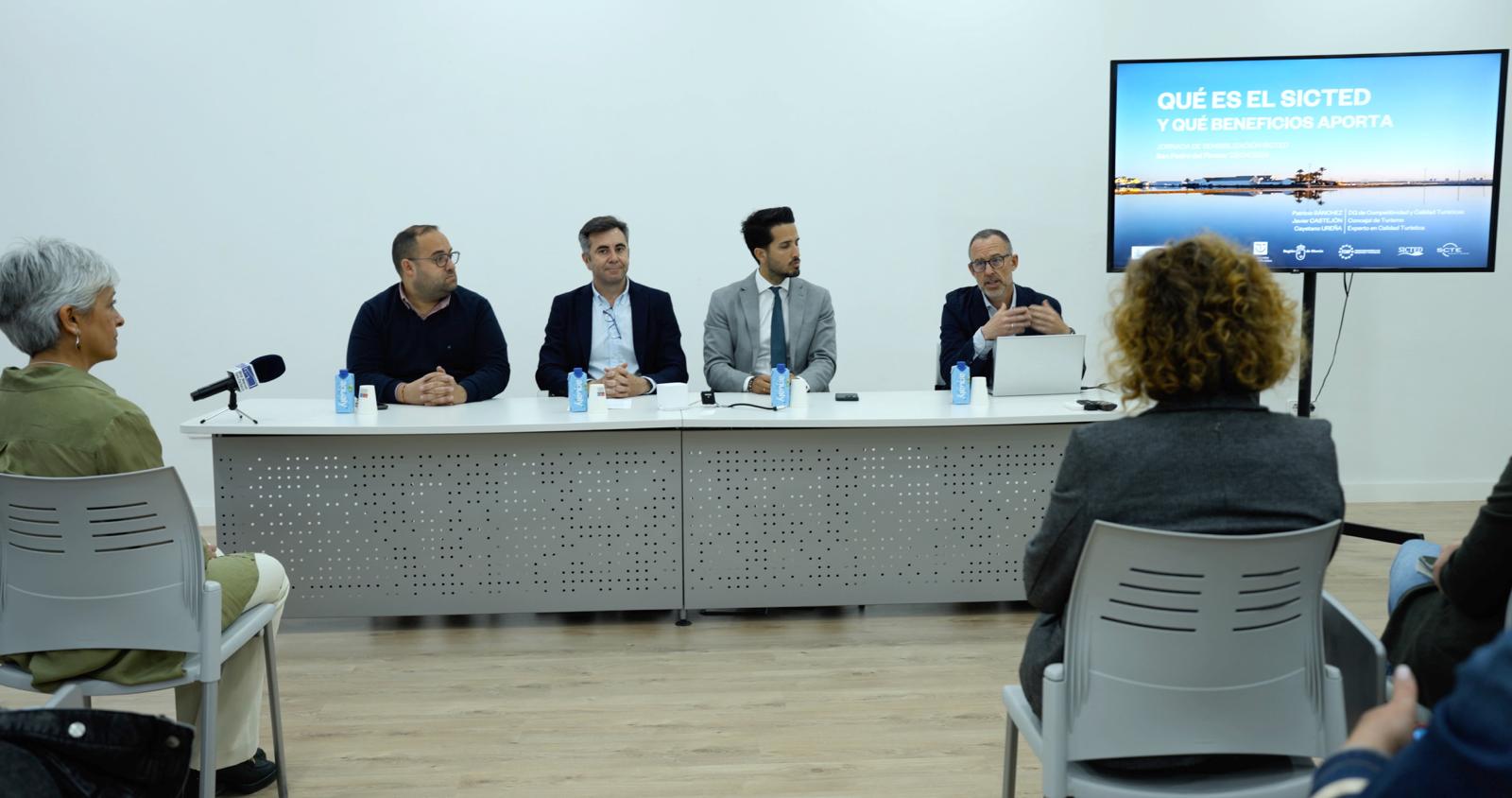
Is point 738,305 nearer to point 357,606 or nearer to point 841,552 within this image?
point 841,552

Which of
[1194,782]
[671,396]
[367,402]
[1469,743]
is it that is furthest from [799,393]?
[1469,743]

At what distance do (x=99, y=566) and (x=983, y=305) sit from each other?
11.3ft

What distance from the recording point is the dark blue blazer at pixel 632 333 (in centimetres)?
485

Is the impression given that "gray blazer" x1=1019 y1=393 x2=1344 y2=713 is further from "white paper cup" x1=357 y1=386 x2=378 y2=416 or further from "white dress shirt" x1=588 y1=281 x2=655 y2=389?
"white dress shirt" x1=588 y1=281 x2=655 y2=389

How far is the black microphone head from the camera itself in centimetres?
352

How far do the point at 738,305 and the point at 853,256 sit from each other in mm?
1055

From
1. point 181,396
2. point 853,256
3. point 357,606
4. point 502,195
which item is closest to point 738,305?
point 853,256

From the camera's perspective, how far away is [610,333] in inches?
192

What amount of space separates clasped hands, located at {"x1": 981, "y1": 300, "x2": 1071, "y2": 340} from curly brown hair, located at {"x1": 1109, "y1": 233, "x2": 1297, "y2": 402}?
2.49m

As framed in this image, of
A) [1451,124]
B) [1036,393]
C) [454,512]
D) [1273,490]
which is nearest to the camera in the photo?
[1273,490]

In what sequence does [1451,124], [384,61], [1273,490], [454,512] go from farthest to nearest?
[384,61] → [1451,124] → [454,512] → [1273,490]

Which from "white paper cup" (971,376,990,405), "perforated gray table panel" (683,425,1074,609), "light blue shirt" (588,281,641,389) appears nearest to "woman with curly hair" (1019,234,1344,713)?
"perforated gray table panel" (683,425,1074,609)

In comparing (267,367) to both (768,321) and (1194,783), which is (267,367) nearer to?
(768,321)

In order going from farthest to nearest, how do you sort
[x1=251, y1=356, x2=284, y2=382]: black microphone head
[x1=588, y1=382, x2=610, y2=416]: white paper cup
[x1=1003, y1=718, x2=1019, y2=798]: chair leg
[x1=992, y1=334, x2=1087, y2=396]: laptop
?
[x1=992, y1=334, x2=1087, y2=396]: laptop < [x1=588, y1=382, x2=610, y2=416]: white paper cup < [x1=251, y1=356, x2=284, y2=382]: black microphone head < [x1=1003, y1=718, x2=1019, y2=798]: chair leg
